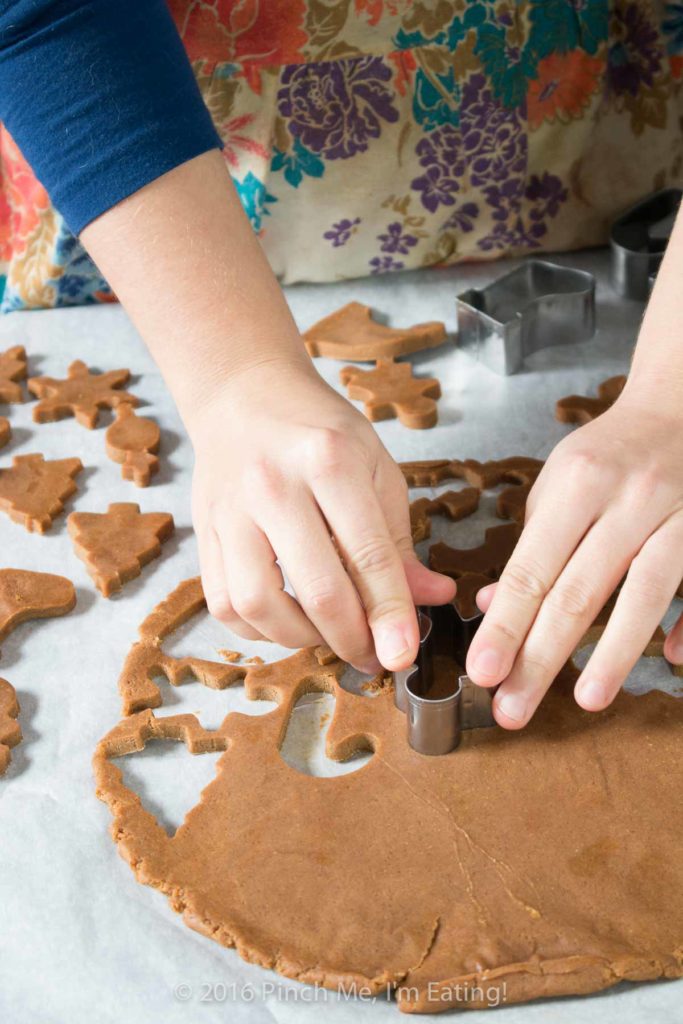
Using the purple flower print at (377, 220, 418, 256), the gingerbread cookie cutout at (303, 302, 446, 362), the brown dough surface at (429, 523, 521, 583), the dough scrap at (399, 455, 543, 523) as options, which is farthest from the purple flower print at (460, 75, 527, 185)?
the brown dough surface at (429, 523, 521, 583)

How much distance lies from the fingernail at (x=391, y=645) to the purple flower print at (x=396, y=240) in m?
0.78

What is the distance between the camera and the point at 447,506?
1.20m

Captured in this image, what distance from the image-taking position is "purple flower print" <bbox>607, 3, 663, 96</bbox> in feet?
4.79

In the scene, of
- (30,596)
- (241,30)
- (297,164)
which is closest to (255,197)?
(297,164)

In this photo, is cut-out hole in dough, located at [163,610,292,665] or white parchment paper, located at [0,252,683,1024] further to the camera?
cut-out hole in dough, located at [163,610,292,665]

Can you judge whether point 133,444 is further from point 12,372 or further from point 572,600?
point 572,600

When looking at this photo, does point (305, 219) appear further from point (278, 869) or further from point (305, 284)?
point (278, 869)

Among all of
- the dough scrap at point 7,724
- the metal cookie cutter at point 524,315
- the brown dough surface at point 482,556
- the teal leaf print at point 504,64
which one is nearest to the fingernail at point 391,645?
the brown dough surface at point 482,556

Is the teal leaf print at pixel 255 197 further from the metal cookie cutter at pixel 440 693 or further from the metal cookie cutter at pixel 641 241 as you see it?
the metal cookie cutter at pixel 440 693

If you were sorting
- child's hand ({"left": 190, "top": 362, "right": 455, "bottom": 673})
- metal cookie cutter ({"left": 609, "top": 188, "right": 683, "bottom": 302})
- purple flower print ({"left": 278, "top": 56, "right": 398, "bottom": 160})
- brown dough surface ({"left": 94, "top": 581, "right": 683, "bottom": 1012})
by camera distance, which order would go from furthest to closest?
metal cookie cutter ({"left": 609, "top": 188, "right": 683, "bottom": 302})
purple flower print ({"left": 278, "top": 56, "right": 398, "bottom": 160})
child's hand ({"left": 190, "top": 362, "right": 455, "bottom": 673})
brown dough surface ({"left": 94, "top": 581, "right": 683, "bottom": 1012})

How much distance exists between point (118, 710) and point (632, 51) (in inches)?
41.1

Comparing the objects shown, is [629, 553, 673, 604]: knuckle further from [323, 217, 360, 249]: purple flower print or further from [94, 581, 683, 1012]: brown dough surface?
[323, 217, 360, 249]: purple flower print

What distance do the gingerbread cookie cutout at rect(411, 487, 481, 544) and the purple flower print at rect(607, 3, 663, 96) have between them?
0.64 meters

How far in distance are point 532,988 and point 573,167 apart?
109 centimetres
